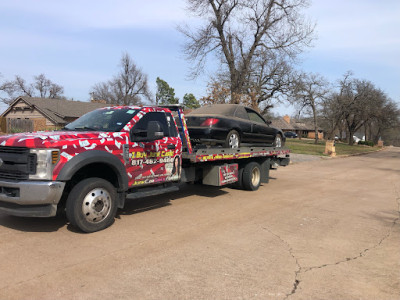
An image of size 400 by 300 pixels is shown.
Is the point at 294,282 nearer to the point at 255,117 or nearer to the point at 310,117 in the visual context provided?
the point at 255,117

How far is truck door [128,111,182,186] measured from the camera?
5504 mm

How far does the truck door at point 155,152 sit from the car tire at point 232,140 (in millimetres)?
1838

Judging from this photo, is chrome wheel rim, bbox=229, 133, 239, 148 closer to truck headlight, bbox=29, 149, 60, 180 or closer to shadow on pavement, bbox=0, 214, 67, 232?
shadow on pavement, bbox=0, 214, 67, 232

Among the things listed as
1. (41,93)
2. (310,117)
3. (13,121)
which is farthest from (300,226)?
(41,93)

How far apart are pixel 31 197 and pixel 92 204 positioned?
0.85 metres

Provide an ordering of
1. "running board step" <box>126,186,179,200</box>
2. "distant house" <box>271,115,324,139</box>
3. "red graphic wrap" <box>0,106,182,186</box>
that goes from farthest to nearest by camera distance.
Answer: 1. "distant house" <box>271,115,324,139</box>
2. "running board step" <box>126,186,179,200</box>
3. "red graphic wrap" <box>0,106,182,186</box>

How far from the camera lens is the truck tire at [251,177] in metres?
8.90

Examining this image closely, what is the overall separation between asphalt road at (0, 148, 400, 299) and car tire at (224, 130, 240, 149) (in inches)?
67.3

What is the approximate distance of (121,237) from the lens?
4.80 m

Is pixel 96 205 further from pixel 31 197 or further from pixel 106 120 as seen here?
pixel 106 120

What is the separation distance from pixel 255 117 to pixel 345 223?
14.4 ft

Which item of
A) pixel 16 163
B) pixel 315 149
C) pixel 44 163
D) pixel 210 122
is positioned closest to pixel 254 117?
pixel 210 122

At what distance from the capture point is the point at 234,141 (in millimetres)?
8391

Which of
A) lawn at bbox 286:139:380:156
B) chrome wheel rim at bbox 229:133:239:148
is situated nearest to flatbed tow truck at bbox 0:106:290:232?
chrome wheel rim at bbox 229:133:239:148
